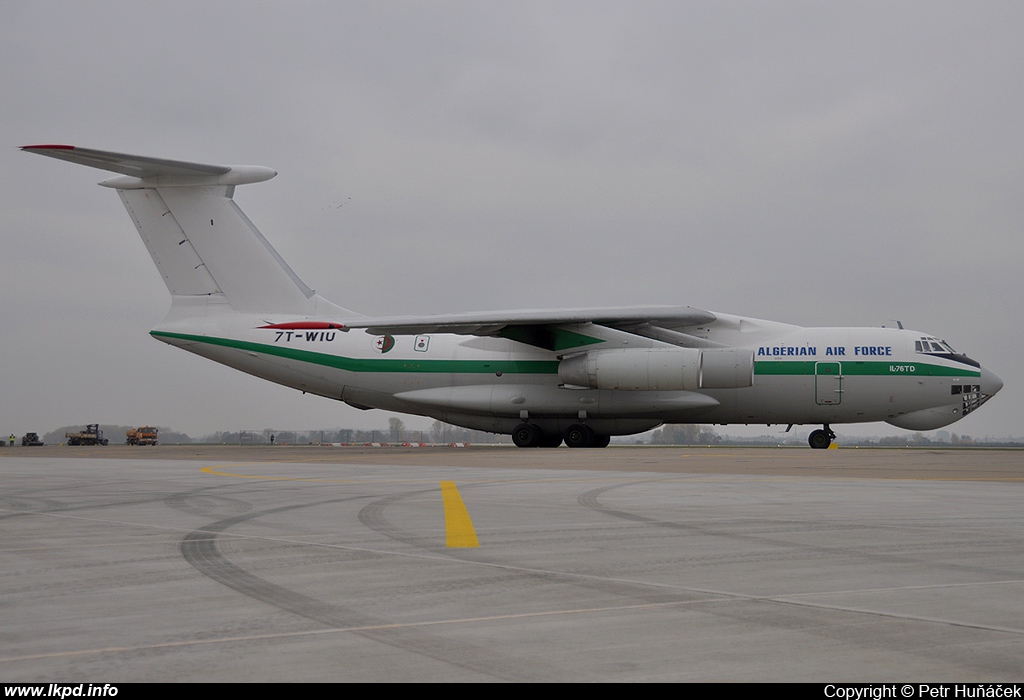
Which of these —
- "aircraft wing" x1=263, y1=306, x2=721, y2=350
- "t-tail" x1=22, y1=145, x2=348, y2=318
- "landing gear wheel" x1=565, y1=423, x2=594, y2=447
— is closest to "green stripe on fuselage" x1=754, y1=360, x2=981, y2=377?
"aircraft wing" x1=263, y1=306, x2=721, y2=350

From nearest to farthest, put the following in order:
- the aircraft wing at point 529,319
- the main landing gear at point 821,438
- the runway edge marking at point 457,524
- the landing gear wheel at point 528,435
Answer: the runway edge marking at point 457,524
the aircraft wing at point 529,319
the main landing gear at point 821,438
the landing gear wheel at point 528,435

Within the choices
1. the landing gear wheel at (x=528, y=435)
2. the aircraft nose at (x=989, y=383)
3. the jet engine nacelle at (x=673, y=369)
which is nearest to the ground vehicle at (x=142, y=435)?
the landing gear wheel at (x=528, y=435)

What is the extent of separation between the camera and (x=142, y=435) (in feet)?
170

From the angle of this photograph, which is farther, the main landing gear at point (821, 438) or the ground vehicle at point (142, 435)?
the ground vehicle at point (142, 435)

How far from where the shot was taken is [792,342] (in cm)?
2459

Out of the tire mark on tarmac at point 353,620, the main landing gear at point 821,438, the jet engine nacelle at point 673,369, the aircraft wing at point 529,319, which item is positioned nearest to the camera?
the tire mark on tarmac at point 353,620

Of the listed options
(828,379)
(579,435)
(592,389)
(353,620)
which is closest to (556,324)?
(592,389)

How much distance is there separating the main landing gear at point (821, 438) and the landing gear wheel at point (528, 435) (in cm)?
755

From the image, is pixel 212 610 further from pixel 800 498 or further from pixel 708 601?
pixel 800 498

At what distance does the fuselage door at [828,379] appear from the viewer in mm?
24234

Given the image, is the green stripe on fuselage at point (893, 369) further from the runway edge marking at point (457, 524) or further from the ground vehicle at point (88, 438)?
the ground vehicle at point (88, 438)

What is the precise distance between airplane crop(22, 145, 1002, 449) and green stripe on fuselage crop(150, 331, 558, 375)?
4cm

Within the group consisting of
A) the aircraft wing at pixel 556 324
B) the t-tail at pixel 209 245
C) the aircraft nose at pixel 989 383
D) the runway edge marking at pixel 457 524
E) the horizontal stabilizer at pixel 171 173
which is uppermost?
the horizontal stabilizer at pixel 171 173
